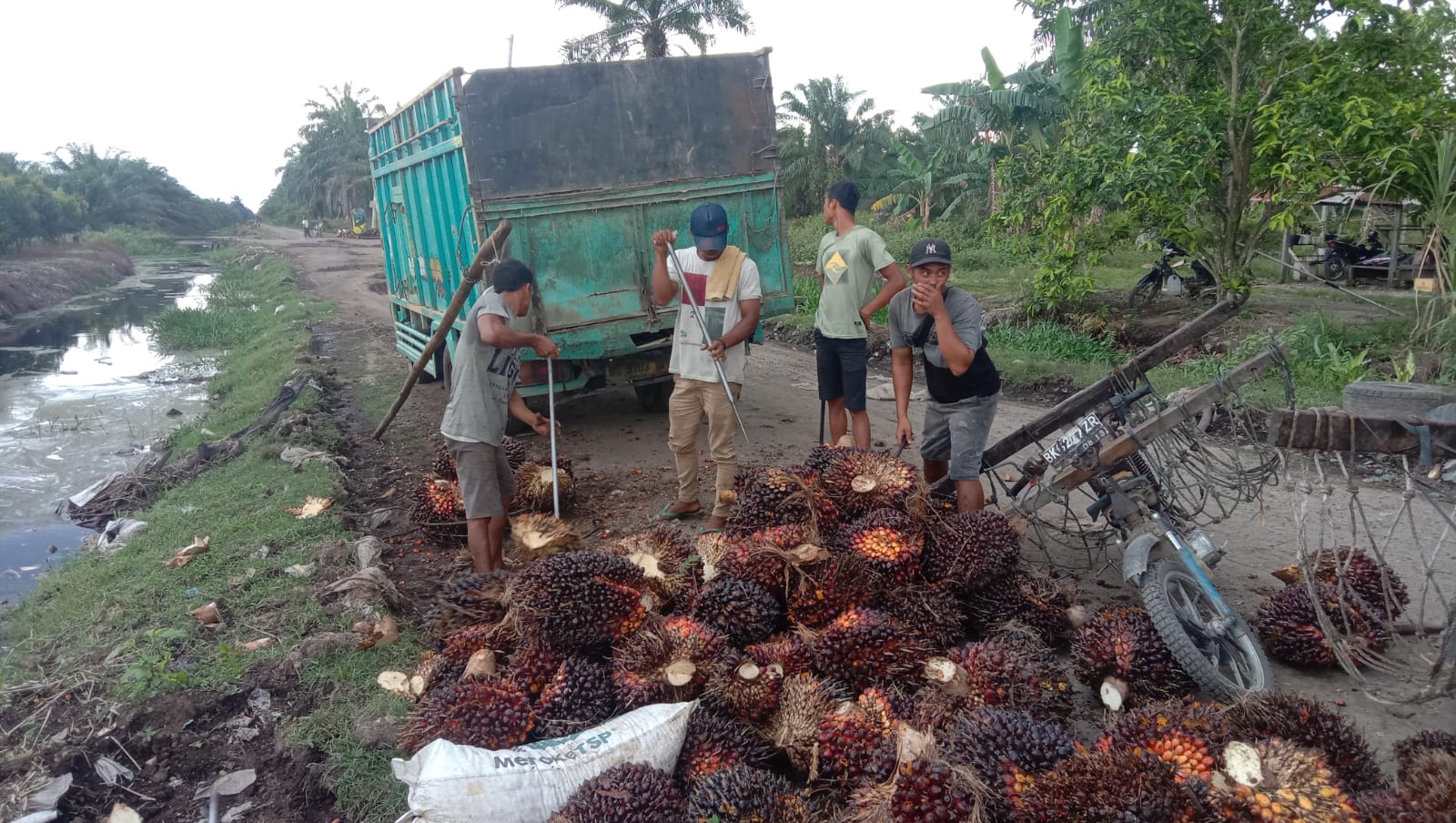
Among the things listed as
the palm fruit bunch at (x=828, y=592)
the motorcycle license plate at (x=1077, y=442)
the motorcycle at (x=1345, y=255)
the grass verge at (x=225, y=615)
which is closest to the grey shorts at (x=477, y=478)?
the grass verge at (x=225, y=615)

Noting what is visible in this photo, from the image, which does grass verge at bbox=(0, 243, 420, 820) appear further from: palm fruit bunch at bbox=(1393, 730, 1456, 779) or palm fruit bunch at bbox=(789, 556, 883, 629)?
palm fruit bunch at bbox=(1393, 730, 1456, 779)

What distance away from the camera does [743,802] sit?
2.48 m

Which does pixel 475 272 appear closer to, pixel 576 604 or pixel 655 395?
pixel 655 395

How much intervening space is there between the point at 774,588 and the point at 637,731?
94 centimetres

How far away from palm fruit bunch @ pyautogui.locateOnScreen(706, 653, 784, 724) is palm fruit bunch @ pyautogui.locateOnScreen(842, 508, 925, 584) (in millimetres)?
739

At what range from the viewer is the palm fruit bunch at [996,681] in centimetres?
282

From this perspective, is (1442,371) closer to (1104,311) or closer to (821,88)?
(1104,311)

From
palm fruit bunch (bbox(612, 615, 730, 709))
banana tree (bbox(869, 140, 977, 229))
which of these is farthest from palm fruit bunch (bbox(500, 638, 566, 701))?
banana tree (bbox(869, 140, 977, 229))

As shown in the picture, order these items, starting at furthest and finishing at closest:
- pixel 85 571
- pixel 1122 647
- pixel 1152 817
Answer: pixel 85 571, pixel 1122 647, pixel 1152 817

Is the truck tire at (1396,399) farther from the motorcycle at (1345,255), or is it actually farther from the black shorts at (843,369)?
the motorcycle at (1345,255)

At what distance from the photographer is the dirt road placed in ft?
11.7

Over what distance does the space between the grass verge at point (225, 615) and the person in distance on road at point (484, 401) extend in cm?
78

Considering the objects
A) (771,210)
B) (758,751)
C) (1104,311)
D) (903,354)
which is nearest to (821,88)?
(1104,311)

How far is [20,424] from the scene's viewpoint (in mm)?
10969
